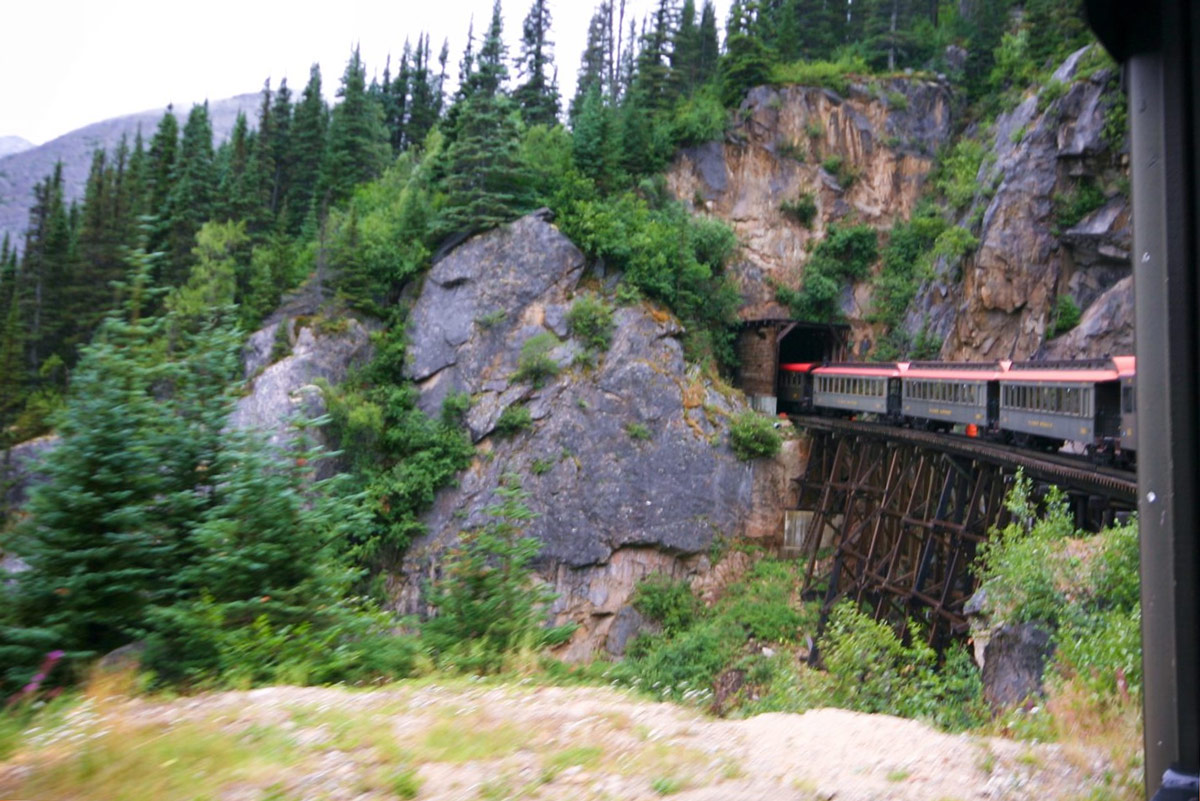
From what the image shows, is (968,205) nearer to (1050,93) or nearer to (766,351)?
(1050,93)

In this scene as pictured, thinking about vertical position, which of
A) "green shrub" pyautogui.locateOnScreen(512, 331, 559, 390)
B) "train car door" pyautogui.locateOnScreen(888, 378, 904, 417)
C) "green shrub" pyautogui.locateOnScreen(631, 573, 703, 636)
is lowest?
"green shrub" pyautogui.locateOnScreen(631, 573, 703, 636)

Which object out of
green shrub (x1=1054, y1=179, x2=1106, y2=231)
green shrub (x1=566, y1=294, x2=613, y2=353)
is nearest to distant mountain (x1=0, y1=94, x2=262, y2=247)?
green shrub (x1=566, y1=294, x2=613, y2=353)

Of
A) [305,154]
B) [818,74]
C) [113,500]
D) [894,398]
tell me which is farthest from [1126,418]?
[305,154]

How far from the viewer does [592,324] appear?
3030cm

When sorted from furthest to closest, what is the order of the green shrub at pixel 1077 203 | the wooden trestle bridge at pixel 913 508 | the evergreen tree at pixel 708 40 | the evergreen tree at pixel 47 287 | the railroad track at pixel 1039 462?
the evergreen tree at pixel 708 40
the green shrub at pixel 1077 203
the evergreen tree at pixel 47 287
the wooden trestle bridge at pixel 913 508
the railroad track at pixel 1039 462

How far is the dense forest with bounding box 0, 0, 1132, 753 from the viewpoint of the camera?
221 inches

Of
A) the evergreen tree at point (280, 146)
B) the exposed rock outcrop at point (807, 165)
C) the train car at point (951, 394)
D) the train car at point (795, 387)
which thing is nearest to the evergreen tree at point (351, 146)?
the evergreen tree at point (280, 146)

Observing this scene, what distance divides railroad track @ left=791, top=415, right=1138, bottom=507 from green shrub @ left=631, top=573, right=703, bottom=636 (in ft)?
26.4

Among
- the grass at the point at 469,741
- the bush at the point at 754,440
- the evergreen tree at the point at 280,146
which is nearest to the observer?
the grass at the point at 469,741

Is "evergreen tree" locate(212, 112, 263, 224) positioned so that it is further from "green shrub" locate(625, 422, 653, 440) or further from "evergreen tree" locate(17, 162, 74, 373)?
"green shrub" locate(625, 422, 653, 440)

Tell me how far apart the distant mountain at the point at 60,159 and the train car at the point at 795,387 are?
2489cm

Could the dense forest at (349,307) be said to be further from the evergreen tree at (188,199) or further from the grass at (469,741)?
the grass at (469,741)

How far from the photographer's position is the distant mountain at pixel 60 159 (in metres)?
7.02

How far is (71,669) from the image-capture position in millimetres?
5105
